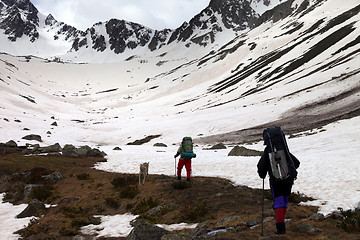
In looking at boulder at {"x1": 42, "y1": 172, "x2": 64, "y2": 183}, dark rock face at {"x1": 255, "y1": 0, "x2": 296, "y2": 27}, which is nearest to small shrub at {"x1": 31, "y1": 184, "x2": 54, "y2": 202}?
boulder at {"x1": 42, "y1": 172, "x2": 64, "y2": 183}

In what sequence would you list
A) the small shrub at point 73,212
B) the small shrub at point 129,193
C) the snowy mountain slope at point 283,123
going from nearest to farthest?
the small shrub at point 73,212, the small shrub at point 129,193, the snowy mountain slope at point 283,123

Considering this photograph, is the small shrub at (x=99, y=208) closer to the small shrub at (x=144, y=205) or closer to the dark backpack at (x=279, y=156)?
the small shrub at (x=144, y=205)

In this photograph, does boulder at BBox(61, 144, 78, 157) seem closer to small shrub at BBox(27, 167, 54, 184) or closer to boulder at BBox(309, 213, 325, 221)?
small shrub at BBox(27, 167, 54, 184)

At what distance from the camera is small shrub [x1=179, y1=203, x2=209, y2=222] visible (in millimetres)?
8641

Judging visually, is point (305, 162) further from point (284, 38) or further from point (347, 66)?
point (284, 38)

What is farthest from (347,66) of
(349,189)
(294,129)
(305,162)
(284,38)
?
(284,38)

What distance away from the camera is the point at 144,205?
10469 millimetres

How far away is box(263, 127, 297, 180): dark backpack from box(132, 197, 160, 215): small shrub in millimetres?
5935

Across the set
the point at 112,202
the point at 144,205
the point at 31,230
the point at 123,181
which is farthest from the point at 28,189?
the point at 144,205

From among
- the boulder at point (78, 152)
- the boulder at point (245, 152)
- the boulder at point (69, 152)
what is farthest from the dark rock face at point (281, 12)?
the boulder at point (69, 152)

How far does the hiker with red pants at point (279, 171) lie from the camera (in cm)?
618

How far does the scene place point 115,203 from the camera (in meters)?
11.3

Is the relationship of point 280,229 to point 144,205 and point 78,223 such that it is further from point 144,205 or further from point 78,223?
point 78,223

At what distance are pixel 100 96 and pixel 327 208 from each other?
6522 inches
